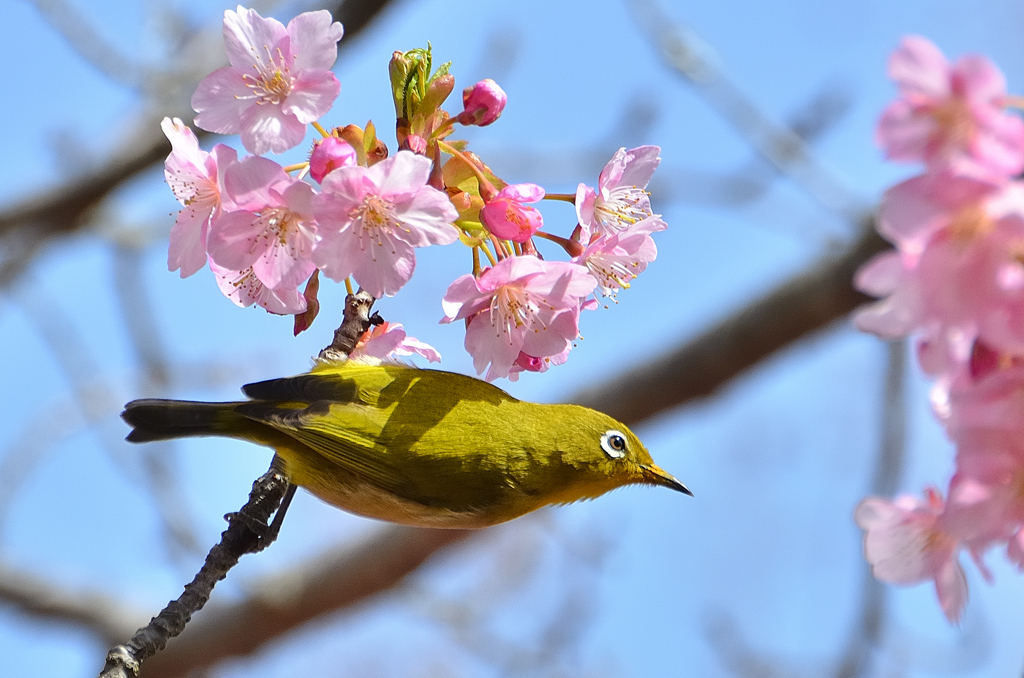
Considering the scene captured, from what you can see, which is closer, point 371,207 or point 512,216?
point 371,207

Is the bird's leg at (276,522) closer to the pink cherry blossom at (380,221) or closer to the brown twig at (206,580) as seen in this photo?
the brown twig at (206,580)

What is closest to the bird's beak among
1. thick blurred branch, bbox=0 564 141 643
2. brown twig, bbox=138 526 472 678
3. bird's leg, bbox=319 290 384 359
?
bird's leg, bbox=319 290 384 359

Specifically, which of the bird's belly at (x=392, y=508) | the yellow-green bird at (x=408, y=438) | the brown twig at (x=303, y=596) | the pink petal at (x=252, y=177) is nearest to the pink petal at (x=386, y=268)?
the pink petal at (x=252, y=177)

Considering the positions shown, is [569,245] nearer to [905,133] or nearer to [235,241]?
[235,241]

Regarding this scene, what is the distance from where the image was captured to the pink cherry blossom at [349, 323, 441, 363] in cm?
254

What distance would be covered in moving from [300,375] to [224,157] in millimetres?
997

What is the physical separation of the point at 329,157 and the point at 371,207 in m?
0.17

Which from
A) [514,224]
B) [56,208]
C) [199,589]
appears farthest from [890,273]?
[56,208]

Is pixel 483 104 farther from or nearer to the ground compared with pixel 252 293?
farther from the ground

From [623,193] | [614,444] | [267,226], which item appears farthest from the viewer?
[614,444]

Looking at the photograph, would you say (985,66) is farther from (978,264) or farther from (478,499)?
(478,499)

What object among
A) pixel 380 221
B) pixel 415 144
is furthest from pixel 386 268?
pixel 415 144

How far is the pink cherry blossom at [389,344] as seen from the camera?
2.54 m

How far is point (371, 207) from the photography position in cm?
200
